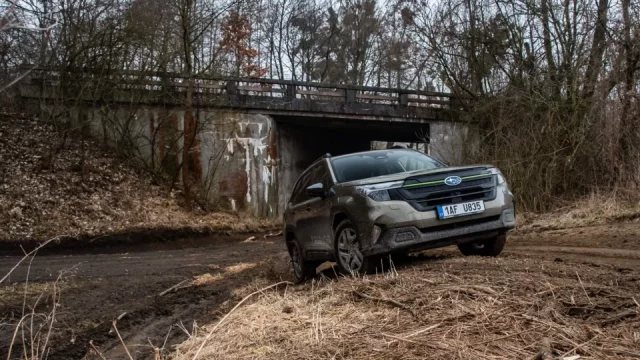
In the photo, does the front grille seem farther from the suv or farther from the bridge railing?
the bridge railing

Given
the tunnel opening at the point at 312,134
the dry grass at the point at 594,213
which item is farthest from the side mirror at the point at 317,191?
the tunnel opening at the point at 312,134

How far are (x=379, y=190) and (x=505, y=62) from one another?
55.9ft

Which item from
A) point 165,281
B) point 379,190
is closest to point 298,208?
point 379,190

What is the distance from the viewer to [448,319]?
4.11m

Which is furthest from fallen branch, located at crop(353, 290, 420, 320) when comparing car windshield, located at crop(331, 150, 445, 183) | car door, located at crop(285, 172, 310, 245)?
car door, located at crop(285, 172, 310, 245)

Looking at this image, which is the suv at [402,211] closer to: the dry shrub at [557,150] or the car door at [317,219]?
the car door at [317,219]

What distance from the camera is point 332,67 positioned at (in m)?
42.3

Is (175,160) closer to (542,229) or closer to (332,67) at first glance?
(542,229)

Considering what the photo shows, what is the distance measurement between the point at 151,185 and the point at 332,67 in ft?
73.1

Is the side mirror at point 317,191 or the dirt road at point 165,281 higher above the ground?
the side mirror at point 317,191

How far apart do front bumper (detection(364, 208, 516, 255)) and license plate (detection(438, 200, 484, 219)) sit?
13cm

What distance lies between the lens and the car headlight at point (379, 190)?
705cm

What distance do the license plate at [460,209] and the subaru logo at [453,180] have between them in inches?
9.8

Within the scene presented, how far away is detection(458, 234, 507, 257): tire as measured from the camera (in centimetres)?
791
